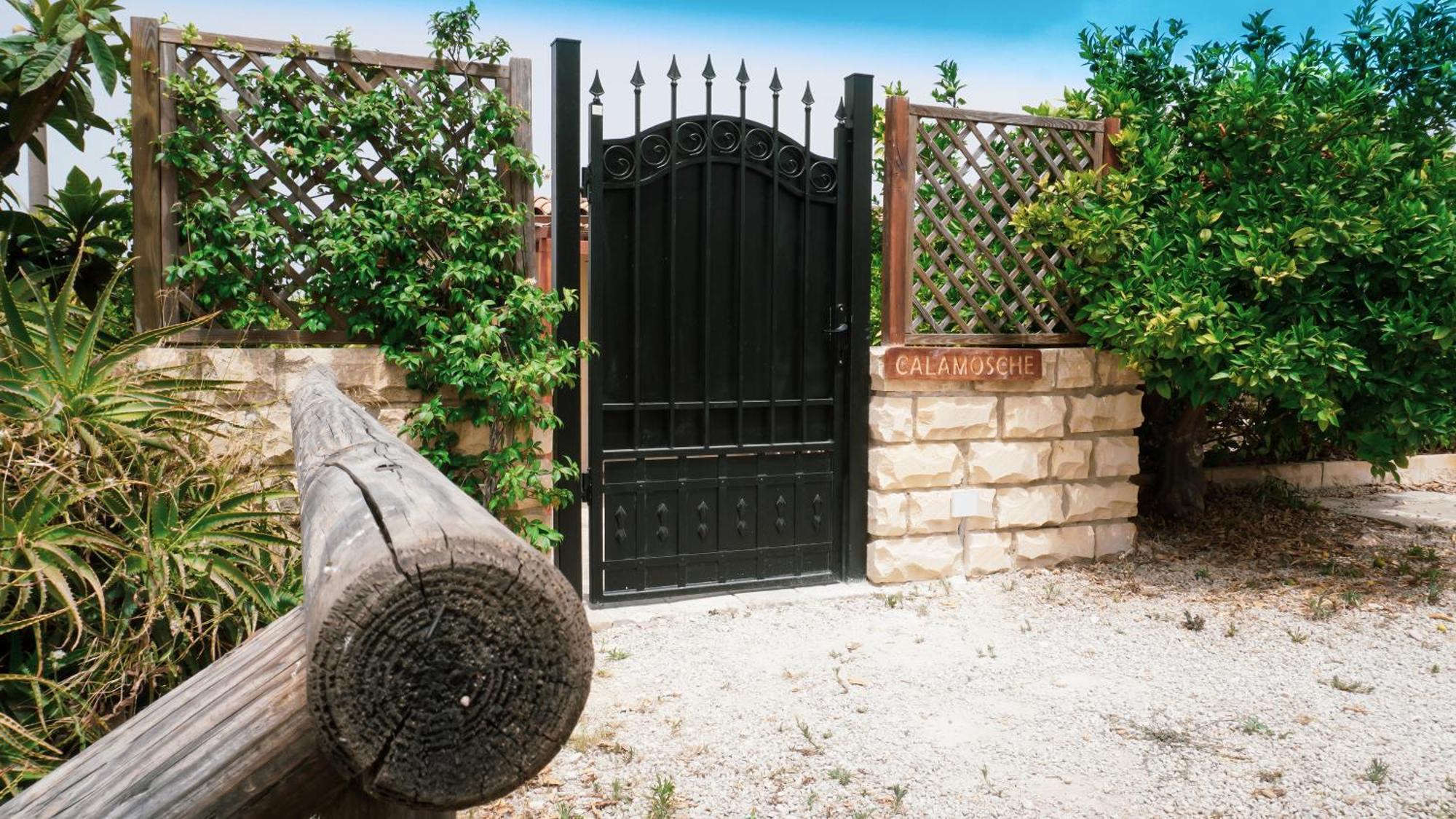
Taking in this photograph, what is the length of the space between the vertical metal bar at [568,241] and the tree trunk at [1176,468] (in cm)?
377

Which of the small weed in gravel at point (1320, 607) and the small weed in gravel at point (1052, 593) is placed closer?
the small weed in gravel at point (1320, 607)

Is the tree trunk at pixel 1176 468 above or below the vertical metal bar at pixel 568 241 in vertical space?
below

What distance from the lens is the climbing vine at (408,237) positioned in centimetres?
411

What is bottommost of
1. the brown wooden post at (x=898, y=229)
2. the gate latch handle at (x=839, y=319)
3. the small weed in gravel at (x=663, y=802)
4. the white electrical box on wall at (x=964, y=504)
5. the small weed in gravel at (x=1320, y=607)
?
the small weed in gravel at (x=663, y=802)

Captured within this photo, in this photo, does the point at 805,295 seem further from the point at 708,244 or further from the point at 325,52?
the point at 325,52

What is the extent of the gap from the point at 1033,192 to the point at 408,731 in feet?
16.9

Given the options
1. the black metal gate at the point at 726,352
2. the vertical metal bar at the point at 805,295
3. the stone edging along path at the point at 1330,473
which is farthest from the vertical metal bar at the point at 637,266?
the stone edging along path at the point at 1330,473

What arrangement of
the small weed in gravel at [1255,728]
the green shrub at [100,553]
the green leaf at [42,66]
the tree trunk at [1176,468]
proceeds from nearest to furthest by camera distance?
the green shrub at [100,553] → the small weed in gravel at [1255,728] → the green leaf at [42,66] → the tree trunk at [1176,468]

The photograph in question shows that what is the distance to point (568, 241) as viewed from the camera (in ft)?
15.1

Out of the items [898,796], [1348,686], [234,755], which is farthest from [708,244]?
[234,755]

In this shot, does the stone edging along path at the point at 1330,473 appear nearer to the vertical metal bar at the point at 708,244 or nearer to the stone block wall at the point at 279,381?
the vertical metal bar at the point at 708,244

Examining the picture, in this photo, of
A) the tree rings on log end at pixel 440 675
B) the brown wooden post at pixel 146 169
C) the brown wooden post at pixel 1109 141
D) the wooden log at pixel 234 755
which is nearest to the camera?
the tree rings on log end at pixel 440 675

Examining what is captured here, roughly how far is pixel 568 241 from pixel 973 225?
2.16 m

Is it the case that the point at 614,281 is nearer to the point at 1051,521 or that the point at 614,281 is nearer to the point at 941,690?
the point at 941,690
